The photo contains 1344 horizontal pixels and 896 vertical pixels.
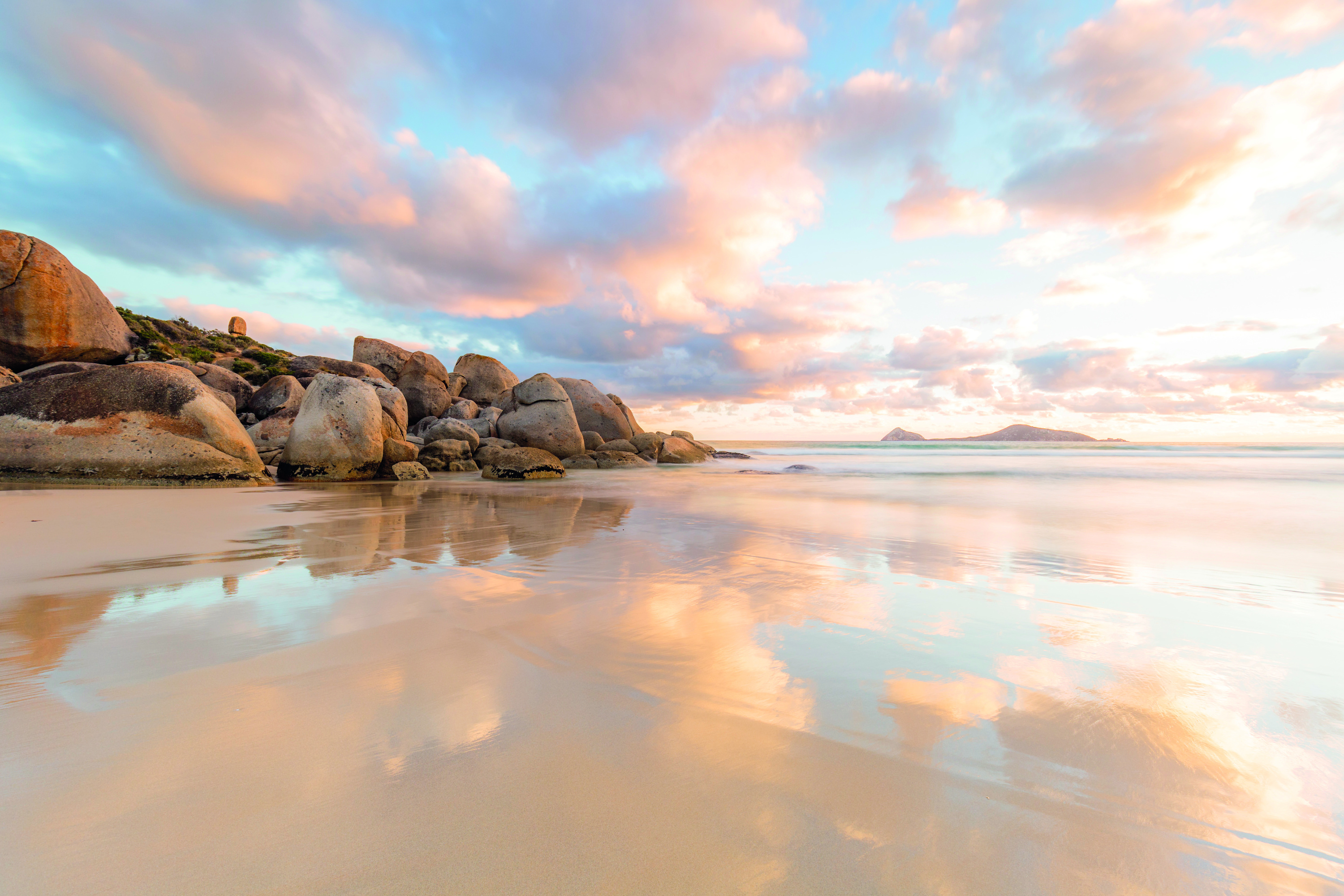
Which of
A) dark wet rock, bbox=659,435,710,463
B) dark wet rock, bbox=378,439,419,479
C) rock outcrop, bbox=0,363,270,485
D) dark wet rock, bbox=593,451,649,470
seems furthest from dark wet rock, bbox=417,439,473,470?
dark wet rock, bbox=659,435,710,463

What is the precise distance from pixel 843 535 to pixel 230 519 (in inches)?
218

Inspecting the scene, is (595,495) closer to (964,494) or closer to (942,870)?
(964,494)

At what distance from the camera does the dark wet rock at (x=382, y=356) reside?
19.1 m

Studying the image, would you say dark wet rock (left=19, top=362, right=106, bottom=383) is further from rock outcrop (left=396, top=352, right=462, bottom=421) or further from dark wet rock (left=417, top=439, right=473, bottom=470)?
rock outcrop (left=396, top=352, right=462, bottom=421)

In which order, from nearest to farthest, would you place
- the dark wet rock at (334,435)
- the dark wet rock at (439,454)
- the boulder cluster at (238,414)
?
the boulder cluster at (238,414) → the dark wet rock at (334,435) → the dark wet rock at (439,454)

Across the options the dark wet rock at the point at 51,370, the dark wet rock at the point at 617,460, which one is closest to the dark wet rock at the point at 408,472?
the dark wet rock at the point at 51,370

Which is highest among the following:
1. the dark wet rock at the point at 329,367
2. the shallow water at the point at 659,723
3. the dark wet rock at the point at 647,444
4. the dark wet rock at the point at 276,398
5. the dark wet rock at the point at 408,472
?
the dark wet rock at the point at 329,367

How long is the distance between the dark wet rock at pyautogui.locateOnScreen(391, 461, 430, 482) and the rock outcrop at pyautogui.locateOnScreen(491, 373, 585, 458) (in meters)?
4.33

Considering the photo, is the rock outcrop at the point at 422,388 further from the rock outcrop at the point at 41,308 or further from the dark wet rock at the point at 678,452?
the dark wet rock at the point at 678,452

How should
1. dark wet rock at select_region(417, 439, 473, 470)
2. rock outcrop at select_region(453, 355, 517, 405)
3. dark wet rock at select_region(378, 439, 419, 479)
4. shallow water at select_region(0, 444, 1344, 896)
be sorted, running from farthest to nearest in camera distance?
rock outcrop at select_region(453, 355, 517, 405) < dark wet rock at select_region(417, 439, 473, 470) < dark wet rock at select_region(378, 439, 419, 479) < shallow water at select_region(0, 444, 1344, 896)

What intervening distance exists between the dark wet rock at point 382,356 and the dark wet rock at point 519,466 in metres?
9.97

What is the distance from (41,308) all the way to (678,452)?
15.5 meters

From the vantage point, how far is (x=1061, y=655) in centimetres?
207

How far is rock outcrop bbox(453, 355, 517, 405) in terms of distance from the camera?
69.4 feet
